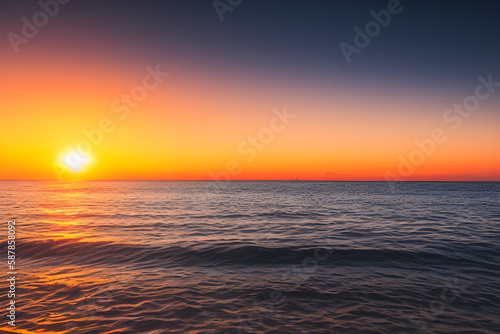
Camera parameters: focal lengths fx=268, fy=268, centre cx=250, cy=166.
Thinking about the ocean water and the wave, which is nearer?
the ocean water

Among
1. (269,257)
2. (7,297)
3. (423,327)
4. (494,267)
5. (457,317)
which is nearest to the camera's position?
(423,327)

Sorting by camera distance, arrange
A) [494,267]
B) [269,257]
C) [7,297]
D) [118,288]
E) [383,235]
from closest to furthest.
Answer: [7,297] < [118,288] < [494,267] < [269,257] < [383,235]

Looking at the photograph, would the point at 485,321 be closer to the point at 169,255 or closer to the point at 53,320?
the point at 53,320

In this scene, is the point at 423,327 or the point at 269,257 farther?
the point at 269,257

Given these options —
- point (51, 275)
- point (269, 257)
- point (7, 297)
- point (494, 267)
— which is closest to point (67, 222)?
point (51, 275)

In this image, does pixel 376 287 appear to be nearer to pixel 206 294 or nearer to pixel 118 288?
pixel 206 294

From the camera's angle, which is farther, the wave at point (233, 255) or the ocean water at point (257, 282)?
the wave at point (233, 255)

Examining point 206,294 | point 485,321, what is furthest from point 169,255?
point 485,321

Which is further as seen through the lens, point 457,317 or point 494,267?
point 494,267

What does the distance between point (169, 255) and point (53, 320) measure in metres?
7.71

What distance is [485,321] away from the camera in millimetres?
7988

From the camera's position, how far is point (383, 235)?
20969 millimetres

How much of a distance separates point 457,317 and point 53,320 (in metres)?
12.2

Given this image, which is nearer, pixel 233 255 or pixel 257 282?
pixel 257 282
